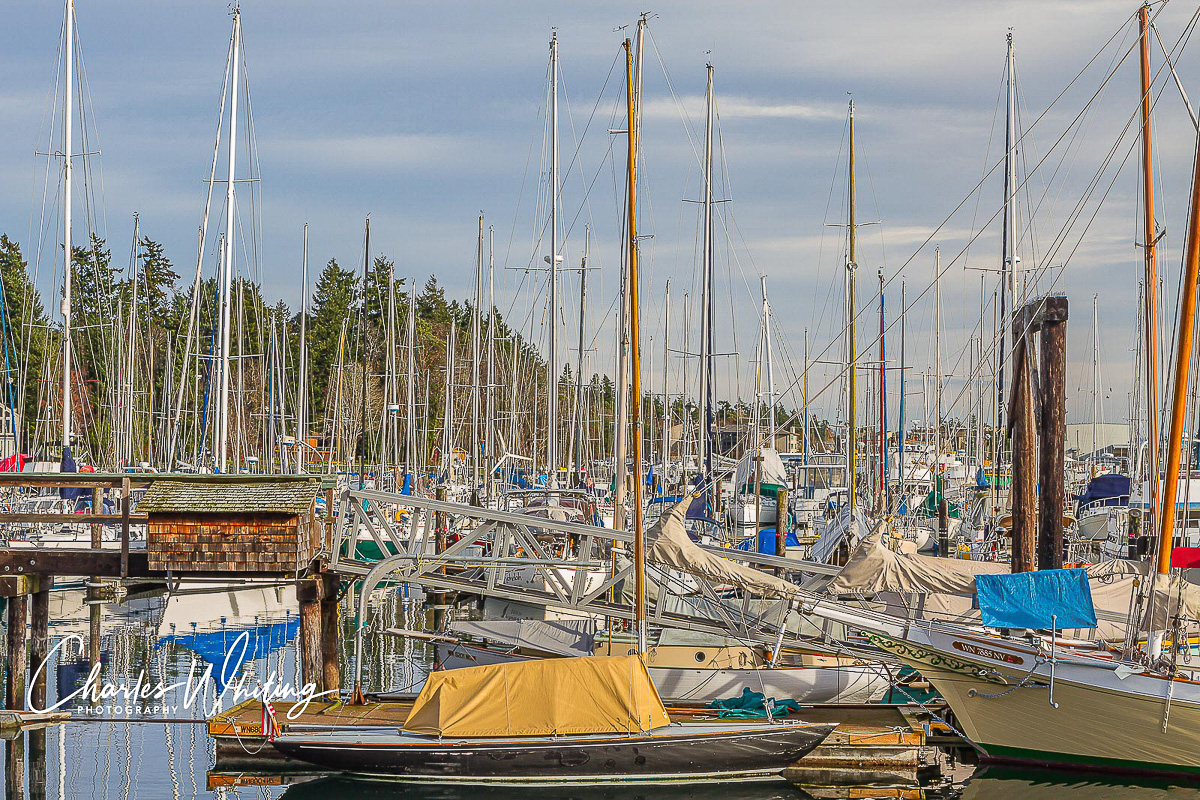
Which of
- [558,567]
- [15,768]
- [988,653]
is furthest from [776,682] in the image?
[15,768]

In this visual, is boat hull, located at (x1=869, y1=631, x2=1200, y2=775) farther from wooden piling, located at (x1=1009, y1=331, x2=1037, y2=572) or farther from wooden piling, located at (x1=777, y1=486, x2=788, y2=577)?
wooden piling, located at (x1=777, y1=486, x2=788, y2=577)

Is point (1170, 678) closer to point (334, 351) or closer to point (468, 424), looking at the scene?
point (468, 424)

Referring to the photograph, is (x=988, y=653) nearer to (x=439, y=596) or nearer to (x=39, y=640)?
(x=39, y=640)

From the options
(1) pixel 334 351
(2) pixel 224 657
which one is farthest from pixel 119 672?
(1) pixel 334 351

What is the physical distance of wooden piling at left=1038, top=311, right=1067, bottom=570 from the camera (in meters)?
23.6

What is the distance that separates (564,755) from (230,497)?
7.91 m

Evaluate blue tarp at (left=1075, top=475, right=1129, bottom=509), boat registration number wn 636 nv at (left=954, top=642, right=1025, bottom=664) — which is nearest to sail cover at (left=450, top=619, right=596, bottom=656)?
boat registration number wn 636 nv at (left=954, top=642, right=1025, bottom=664)

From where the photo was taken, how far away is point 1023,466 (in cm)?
2441

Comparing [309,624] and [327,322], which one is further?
[327,322]

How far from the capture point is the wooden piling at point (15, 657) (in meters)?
23.7

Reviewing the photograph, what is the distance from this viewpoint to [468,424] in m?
82.6

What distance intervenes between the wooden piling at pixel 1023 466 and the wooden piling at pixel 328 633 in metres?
13.6

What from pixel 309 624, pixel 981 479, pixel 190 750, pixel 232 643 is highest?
pixel 981 479

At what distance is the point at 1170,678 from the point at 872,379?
37.3 metres
